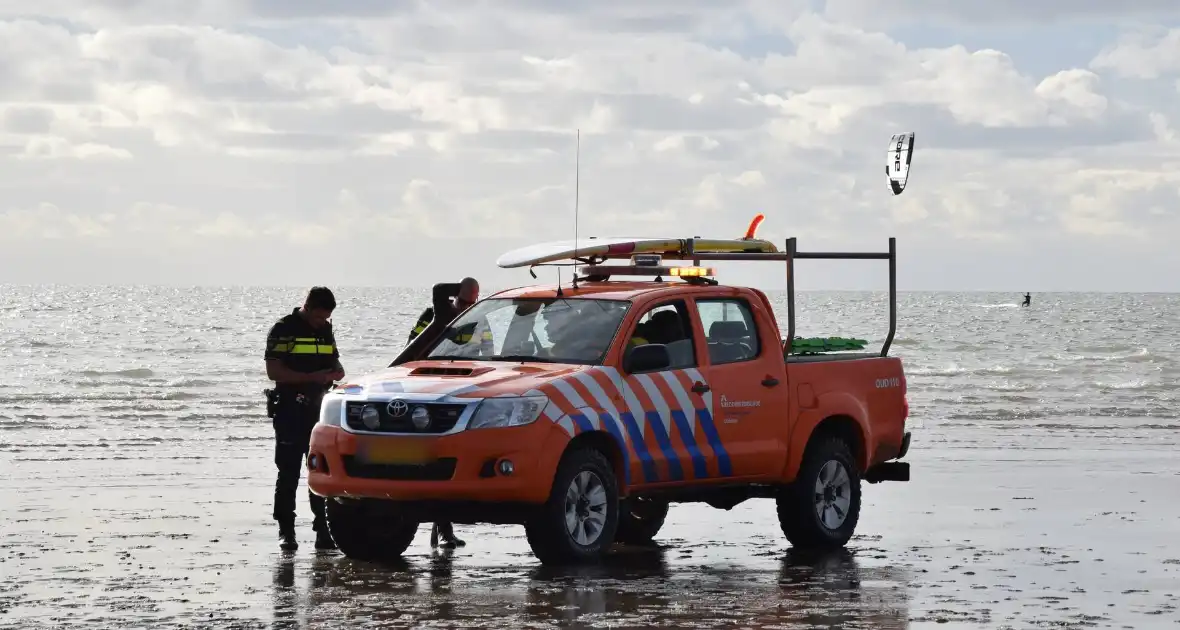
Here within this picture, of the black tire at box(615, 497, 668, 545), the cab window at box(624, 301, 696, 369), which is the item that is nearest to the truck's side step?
the black tire at box(615, 497, 668, 545)

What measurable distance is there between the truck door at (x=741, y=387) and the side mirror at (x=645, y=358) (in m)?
0.48

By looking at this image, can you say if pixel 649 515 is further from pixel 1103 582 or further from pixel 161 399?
pixel 161 399

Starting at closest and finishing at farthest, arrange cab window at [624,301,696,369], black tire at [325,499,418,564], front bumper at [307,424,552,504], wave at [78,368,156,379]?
1. front bumper at [307,424,552,504]
2. black tire at [325,499,418,564]
3. cab window at [624,301,696,369]
4. wave at [78,368,156,379]

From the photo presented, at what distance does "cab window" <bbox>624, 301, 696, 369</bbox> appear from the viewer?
11.4 m

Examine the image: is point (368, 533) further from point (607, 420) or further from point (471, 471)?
point (607, 420)

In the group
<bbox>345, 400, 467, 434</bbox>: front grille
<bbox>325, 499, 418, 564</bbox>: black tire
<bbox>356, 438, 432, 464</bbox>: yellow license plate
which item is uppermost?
<bbox>345, 400, 467, 434</bbox>: front grille

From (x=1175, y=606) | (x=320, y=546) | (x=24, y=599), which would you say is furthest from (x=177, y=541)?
(x=1175, y=606)

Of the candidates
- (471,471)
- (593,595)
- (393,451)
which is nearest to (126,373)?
(393,451)

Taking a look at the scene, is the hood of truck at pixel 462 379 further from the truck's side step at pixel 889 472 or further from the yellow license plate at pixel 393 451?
the truck's side step at pixel 889 472

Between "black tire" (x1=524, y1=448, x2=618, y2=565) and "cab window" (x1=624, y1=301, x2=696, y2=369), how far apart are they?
0.91 m

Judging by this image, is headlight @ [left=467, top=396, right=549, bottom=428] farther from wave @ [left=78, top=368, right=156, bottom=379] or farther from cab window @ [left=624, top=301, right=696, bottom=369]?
wave @ [left=78, top=368, right=156, bottom=379]

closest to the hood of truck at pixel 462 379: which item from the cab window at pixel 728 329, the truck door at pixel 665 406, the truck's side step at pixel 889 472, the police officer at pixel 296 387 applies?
the truck door at pixel 665 406

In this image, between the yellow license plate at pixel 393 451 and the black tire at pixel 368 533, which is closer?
the yellow license plate at pixel 393 451

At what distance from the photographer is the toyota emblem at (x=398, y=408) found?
10523mm
